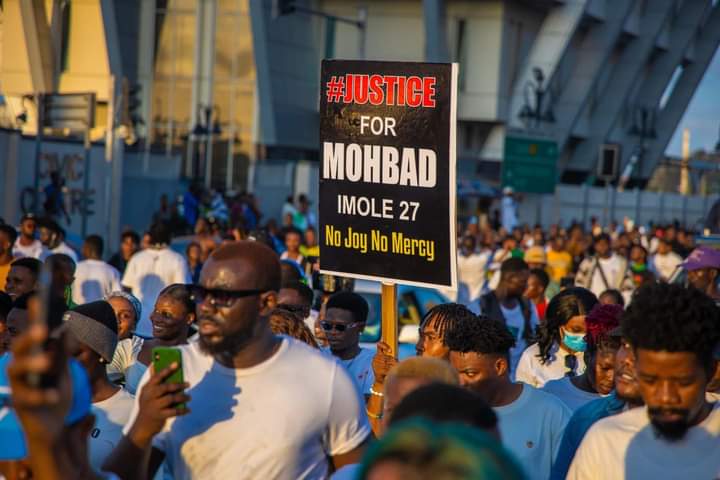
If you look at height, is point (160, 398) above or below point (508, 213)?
below

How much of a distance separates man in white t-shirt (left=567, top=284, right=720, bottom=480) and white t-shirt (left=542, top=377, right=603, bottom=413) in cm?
212

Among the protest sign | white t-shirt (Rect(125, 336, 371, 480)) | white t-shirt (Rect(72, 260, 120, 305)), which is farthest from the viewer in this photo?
white t-shirt (Rect(72, 260, 120, 305))

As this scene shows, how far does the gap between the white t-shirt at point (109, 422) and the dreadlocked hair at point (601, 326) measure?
2.29 metres

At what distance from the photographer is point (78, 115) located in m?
22.5

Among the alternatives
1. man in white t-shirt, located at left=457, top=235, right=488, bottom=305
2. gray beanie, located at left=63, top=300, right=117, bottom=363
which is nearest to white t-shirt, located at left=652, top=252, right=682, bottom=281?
man in white t-shirt, located at left=457, top=235, right=488, bottom=305

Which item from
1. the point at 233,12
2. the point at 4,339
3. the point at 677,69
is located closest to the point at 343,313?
the point at 4,339

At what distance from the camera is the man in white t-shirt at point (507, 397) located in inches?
222

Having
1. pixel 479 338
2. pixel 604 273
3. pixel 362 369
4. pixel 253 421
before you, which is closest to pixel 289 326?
pixel 479 338

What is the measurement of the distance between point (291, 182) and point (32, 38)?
1420 cm

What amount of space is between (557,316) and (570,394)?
1.52 m

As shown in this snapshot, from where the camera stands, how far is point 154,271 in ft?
44.4

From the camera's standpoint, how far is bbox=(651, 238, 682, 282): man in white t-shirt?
2141cm

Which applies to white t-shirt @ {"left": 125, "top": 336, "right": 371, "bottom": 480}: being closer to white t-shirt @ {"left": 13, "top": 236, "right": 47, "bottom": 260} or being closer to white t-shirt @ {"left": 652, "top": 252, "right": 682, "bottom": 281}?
white t-shirt @ {"left": 13, "top": 236, "right": 47, "bottom": 260}

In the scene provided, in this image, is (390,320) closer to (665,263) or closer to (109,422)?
(109,422)
